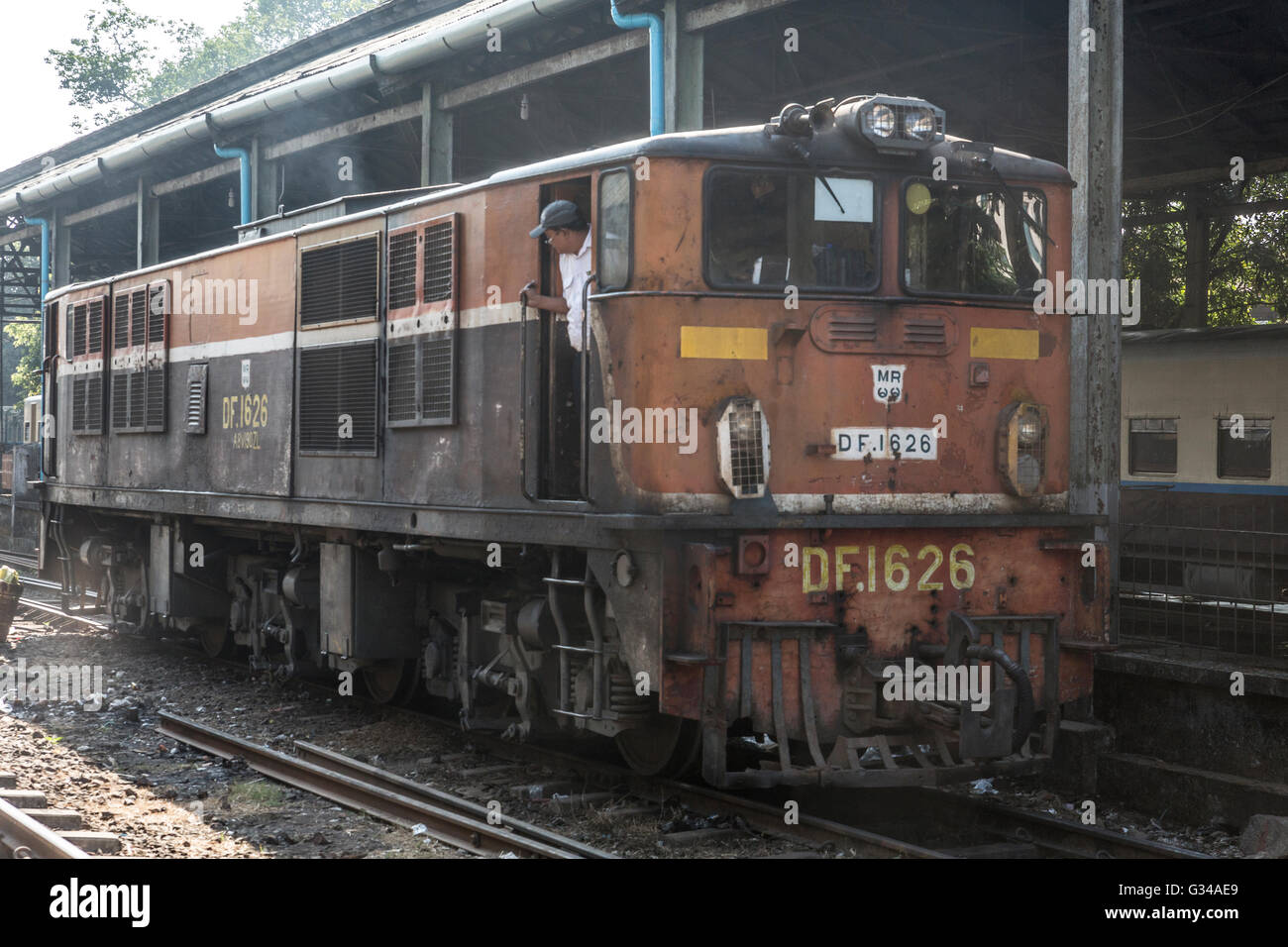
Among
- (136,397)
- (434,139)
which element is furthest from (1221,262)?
(136,397)

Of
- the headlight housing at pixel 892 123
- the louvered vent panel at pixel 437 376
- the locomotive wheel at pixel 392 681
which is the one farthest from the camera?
the locomotive wheel at pixel 392 681

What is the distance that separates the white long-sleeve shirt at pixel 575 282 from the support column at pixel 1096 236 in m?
3.55

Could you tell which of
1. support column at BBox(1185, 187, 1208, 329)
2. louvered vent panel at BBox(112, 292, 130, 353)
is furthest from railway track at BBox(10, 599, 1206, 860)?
support column at BBox(1185, 187, 1208, 329)

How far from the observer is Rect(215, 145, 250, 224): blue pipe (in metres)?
18.7

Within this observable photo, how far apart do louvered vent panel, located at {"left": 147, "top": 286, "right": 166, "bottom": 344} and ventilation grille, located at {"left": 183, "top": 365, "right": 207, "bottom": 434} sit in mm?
865

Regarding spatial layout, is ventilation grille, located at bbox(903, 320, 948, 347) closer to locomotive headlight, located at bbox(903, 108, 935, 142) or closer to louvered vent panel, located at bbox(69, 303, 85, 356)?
locomotive headlight, located at bbox(903, 108, 935, 142)

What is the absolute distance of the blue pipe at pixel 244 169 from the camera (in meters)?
18.7

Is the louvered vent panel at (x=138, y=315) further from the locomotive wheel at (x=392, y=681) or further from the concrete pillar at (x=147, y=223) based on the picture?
the concrete pillar at (x=147, y=223)

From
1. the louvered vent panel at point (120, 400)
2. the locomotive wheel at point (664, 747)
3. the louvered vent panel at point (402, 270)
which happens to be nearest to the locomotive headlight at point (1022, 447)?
the locomotive wheel at point (664, 747)

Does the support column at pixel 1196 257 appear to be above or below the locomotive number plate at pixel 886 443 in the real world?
above
